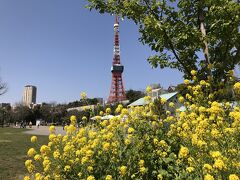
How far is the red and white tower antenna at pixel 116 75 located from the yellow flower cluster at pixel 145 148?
64.5m

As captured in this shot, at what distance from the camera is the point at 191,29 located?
17.1 feet

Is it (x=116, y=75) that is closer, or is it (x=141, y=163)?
(x=141, y=163)

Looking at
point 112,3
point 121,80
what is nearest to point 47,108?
point 121,80

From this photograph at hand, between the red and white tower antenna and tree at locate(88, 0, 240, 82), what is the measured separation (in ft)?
206

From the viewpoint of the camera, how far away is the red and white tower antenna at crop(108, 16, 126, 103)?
70.3 meters

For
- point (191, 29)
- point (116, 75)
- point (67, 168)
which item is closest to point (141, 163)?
point (67, 168)

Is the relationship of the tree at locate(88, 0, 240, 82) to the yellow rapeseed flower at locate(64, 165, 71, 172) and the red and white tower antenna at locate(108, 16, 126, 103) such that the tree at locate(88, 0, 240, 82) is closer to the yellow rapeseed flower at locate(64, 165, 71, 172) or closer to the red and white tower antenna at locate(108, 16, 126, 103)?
the yellow rapeseed flower at locate(64, 165, 71, 172)

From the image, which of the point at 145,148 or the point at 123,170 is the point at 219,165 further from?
the point at 145,148

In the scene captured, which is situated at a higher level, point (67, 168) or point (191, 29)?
point (191, 29)

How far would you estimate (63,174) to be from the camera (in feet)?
11.0

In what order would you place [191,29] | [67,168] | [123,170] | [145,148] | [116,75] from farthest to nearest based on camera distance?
1. [116,75]
2. [191,29]
3. [145,148]
4. [67,168]
5. [123,170]

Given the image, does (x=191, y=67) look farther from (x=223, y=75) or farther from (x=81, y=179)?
(x=81, y=179)

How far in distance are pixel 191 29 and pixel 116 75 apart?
69.1m

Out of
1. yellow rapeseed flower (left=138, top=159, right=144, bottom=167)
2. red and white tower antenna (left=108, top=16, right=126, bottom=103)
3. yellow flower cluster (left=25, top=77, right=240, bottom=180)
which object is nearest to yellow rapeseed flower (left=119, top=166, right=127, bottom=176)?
yellow flower cluster (left=25, top=77, right=240, bottom=180)
